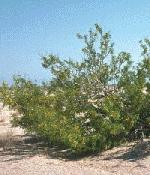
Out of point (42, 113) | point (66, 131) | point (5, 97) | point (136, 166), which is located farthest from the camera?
point (5, 97)

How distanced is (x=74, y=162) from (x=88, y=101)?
251 cm

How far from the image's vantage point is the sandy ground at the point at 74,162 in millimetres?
11273

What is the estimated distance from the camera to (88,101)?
47.4 feet

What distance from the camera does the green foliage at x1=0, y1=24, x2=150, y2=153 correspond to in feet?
42.5

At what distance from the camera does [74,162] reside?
1257cm

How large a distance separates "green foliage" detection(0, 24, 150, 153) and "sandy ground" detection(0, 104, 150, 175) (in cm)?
45

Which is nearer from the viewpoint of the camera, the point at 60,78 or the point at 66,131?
the point at 66,131

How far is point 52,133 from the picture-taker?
504 inches

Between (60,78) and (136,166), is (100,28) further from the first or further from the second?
(136,166)

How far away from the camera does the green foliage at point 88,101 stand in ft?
42.5

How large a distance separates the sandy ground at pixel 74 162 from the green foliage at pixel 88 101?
1.47 ft

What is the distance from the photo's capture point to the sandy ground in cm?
1127

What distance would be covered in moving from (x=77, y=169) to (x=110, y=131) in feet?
5.96

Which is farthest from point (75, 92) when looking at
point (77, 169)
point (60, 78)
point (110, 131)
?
point (77, 169)
